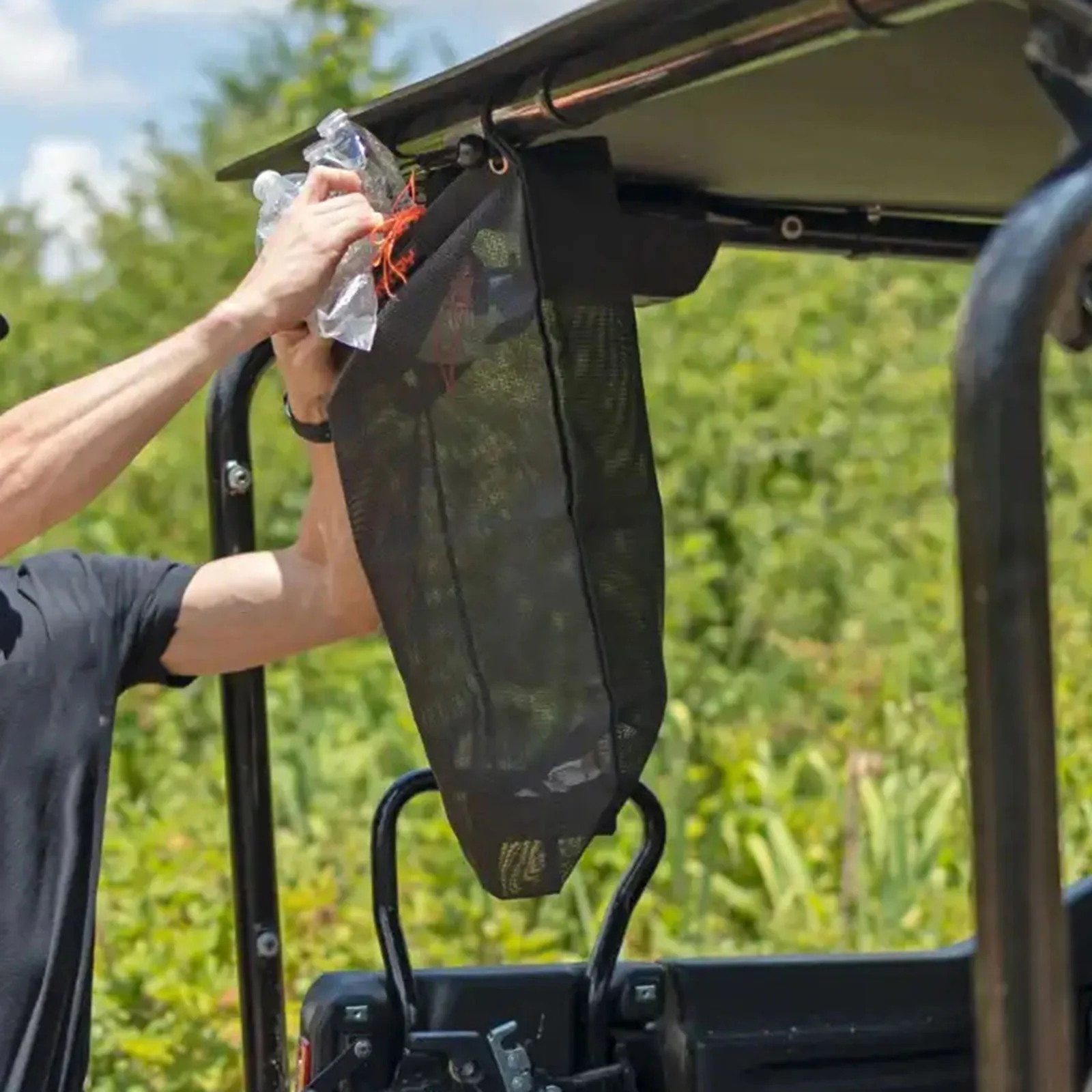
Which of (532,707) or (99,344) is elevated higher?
(99,344)

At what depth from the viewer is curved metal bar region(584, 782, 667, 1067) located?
1.96 m

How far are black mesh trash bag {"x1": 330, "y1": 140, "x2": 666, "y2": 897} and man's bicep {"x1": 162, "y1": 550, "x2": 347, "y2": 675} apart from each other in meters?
0.47

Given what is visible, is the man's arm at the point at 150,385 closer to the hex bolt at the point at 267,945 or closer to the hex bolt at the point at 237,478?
the hex bolt at the point at 237,478

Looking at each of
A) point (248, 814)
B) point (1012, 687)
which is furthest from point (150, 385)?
point (1012, 687)

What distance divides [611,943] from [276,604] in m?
0.59

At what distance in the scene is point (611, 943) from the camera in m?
1.96

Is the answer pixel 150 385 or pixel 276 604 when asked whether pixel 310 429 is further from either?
pixel 276 604

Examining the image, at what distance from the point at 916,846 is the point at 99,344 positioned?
4352mm

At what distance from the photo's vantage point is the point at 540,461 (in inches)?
65.4

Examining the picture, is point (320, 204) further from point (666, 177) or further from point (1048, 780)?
point (1048, 780)

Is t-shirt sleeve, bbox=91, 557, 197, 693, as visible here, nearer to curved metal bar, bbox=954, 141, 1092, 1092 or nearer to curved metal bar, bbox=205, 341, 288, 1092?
curved metal bar, bbox=205, 341, 288, 1092

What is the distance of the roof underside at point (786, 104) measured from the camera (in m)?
1.26

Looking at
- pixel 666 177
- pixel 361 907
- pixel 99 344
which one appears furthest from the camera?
pixel 99 344

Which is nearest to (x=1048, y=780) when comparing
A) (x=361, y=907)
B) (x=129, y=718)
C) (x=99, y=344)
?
(x=361, y=907)
